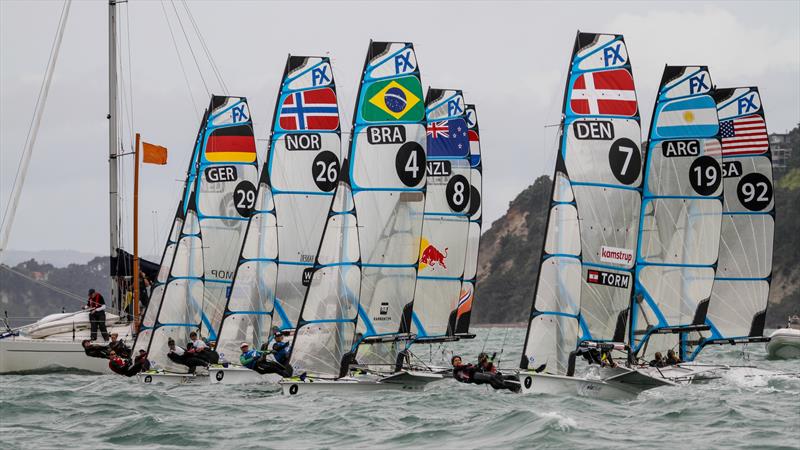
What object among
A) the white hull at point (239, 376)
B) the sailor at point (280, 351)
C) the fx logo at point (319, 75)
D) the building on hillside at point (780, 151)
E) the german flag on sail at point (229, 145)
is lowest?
the white hull at point (239, 376)

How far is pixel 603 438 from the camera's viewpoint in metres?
23.5

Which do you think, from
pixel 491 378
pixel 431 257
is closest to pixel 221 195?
pixel 431 257

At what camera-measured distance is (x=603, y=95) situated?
111 feet

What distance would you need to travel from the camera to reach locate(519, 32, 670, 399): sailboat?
32.6m

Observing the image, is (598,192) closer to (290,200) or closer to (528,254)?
(290,200)

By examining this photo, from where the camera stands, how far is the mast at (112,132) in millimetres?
46594

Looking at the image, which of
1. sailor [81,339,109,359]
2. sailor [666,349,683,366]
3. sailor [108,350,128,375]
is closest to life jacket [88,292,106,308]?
sailor [81,339,109,359]

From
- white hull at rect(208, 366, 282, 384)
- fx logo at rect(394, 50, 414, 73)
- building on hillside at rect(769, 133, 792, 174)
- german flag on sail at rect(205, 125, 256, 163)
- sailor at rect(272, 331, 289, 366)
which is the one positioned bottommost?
white hull at rect(208, 366, 282, 384)

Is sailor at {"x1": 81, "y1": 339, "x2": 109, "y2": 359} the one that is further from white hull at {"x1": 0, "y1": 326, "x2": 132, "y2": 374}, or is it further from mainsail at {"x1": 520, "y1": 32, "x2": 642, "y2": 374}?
mainsail at {"x1": 520, "y1": 32, "x2": 642, "y2": 374}

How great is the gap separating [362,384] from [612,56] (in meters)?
10.8

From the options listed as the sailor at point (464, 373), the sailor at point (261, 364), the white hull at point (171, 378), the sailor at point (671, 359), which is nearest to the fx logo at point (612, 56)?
the sailor at point (671, 359)

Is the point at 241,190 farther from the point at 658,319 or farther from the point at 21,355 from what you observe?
the point at 658,319

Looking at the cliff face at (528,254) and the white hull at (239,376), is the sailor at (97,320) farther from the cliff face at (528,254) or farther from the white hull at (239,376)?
the cliff face at (528,254)

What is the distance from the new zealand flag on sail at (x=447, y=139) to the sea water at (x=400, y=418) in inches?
351
